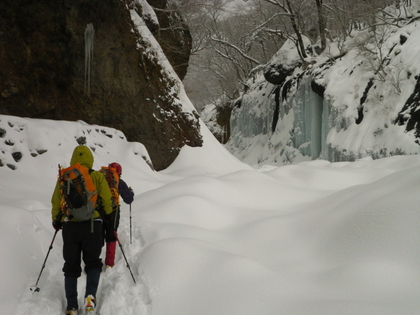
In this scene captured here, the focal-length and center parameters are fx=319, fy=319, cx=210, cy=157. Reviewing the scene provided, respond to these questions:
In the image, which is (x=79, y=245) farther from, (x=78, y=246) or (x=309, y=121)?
(x=309, y=121)

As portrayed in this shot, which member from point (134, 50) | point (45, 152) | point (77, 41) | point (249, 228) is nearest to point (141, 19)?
point (134, 50)

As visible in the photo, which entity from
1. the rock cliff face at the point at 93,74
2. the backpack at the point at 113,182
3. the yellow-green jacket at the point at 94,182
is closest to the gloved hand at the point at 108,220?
the backpack at the point at 113,182

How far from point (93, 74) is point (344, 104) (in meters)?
11.3

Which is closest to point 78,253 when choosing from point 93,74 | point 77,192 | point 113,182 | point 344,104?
point 77,192

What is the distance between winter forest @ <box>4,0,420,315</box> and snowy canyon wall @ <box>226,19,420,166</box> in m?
0.08

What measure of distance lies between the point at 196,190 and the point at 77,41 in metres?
6.37

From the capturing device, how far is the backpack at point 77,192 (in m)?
2.77

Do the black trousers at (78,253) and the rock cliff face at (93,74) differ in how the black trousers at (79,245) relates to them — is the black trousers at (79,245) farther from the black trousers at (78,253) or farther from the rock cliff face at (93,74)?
the rock cliff face at (93,74)

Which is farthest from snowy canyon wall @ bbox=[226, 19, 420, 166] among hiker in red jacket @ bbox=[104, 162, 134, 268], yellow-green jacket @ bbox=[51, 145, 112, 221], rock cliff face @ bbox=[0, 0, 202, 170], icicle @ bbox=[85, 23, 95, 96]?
yellow-green jacket @ bbox=[51, 145, 112, 221]

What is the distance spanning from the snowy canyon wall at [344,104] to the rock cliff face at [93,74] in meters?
7.45

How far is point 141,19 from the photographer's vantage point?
11617 millimetres

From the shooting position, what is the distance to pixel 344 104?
15.2 m

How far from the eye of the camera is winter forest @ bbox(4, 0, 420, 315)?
271 cm

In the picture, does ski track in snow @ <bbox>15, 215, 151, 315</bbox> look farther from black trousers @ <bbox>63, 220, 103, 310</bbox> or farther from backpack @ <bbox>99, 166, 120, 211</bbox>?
backpack @ <bbox>99, 166, 120, 211</bbox>
